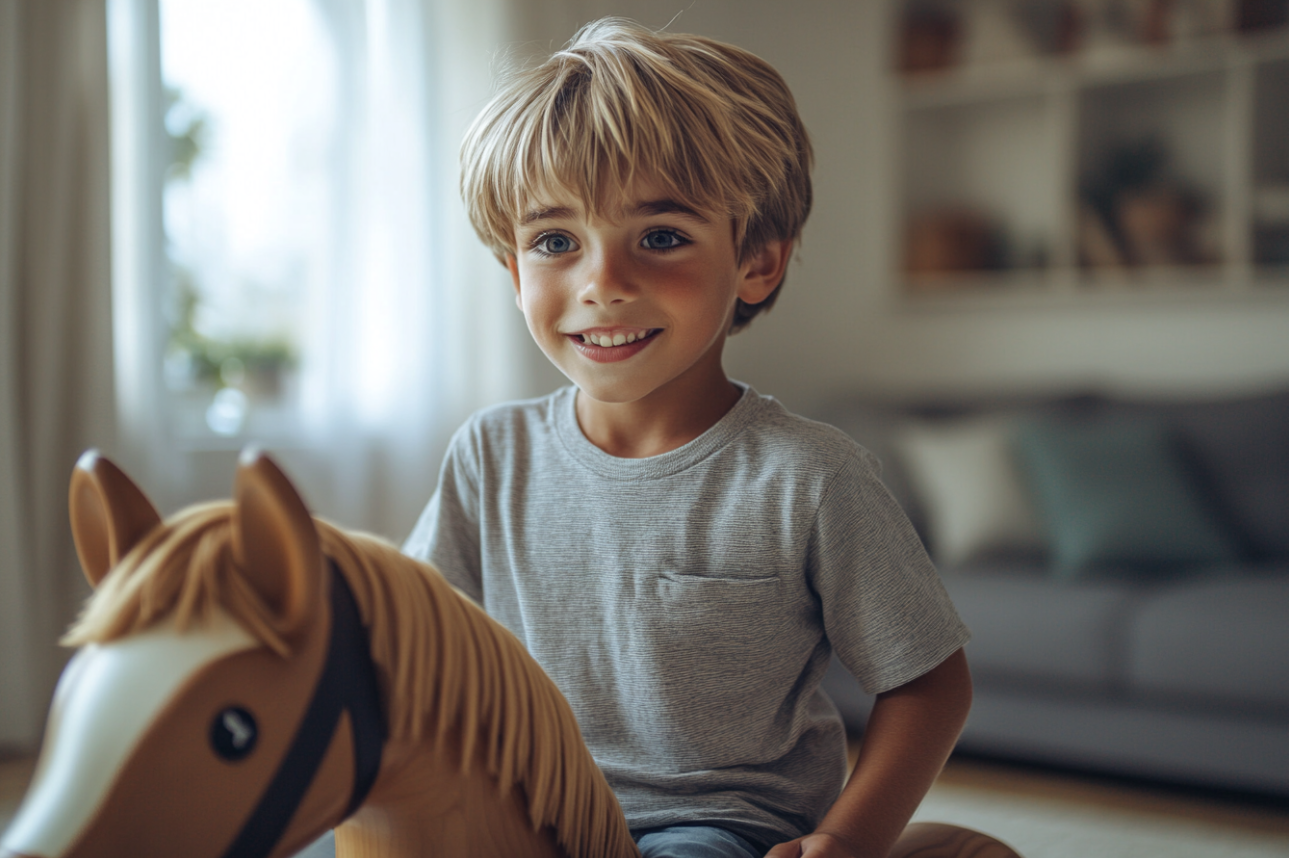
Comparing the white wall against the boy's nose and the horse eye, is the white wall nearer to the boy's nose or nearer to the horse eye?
the boy's nose

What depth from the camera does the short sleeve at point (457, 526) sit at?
820 mm

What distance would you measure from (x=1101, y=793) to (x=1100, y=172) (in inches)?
75.2

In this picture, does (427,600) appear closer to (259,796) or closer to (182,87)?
(259,796)

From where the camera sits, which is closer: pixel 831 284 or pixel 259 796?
pixel 259 796

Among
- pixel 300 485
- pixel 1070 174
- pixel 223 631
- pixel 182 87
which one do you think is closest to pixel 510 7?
pixel 182 87

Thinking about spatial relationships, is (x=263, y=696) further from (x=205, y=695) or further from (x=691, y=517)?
(x=691, y=517)

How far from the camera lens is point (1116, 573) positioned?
93.4 inches

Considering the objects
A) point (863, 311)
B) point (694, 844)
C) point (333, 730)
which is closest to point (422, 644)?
point (333, 730)

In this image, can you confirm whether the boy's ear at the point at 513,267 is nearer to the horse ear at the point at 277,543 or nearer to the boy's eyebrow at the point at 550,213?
the boy's eyebrow at the point at 550,213

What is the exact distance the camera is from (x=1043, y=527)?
2.56m

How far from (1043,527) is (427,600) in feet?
7.75

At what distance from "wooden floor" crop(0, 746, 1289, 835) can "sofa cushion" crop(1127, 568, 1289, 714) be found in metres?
0.22

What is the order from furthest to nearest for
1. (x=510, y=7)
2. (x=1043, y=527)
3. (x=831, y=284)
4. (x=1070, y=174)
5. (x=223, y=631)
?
1. (x=831, y=284)
2. (x=1070, y=174)
3. (x=510, y=7)
4. (x=1043, y=527)
5. (x=223, y=631)

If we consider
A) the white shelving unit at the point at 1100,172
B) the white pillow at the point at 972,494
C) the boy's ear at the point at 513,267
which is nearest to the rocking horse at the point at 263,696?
the boy's ear at the point at 513,267
